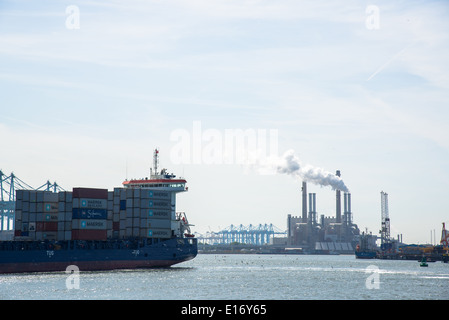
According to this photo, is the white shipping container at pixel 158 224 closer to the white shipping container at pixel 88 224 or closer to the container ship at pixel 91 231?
the container ship at pixel 91 231

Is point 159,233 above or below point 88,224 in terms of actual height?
below

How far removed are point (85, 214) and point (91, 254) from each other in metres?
5.96

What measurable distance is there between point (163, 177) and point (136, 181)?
4.73m

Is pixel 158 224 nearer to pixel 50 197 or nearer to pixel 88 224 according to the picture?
pixel 88 224

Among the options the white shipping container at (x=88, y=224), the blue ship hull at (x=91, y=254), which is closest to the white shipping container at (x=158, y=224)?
the blue ship hull at (x=91, y=254)

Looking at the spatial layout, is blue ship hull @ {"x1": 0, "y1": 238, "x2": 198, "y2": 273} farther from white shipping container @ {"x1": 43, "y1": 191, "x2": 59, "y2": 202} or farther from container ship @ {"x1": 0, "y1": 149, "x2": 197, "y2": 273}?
white shipping container @ {"x1": 43, "y1": 191, "x2": 59, "y2": 202}

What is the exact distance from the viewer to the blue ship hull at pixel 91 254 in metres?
82.1

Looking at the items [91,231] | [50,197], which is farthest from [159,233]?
[50,197]

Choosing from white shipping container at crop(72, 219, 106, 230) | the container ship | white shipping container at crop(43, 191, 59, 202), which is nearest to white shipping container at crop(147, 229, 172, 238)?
the container ship

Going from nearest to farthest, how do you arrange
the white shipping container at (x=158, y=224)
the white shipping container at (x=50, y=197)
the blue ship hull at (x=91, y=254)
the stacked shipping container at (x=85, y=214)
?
the blue ship hull at (x=91, y=254) < the stacked shipping container at (x=85, y=214) < the white shipping container at (x=50, y=197) < the white shipping container at (x=158, y=224)

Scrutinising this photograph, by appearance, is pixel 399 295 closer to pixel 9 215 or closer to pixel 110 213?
pixel 110 213

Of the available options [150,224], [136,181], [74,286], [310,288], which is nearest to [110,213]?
[150,224]

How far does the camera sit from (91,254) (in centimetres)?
8881
